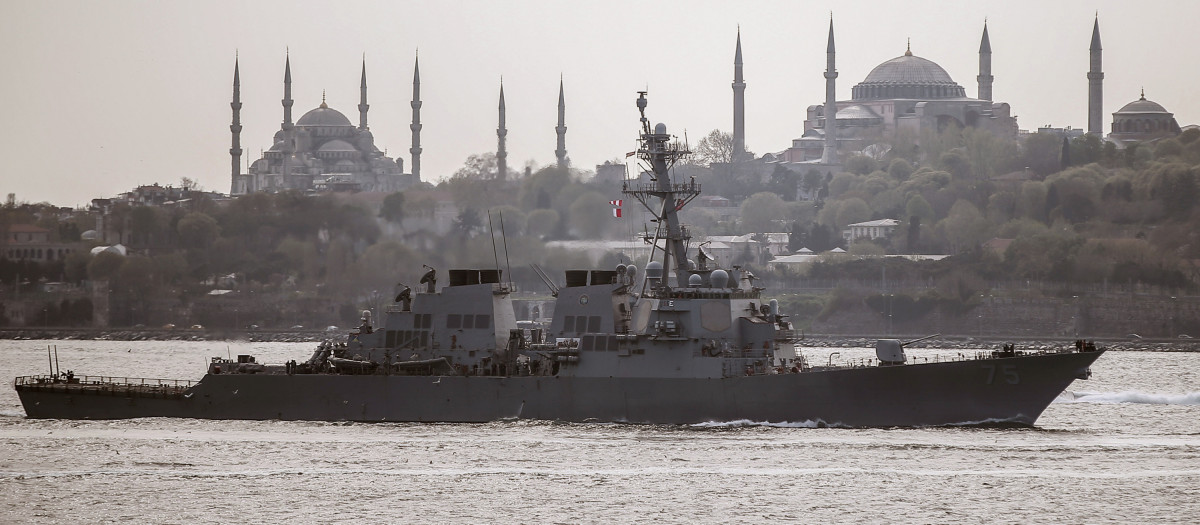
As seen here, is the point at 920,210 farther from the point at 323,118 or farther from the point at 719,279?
the point at 719,279

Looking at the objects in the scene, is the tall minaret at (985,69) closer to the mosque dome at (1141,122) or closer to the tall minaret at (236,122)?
the mosque dome at (1141,122)

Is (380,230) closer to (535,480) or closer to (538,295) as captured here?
(538,295)

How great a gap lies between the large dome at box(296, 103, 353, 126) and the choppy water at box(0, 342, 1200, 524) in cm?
12338

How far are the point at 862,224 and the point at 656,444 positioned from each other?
275ft

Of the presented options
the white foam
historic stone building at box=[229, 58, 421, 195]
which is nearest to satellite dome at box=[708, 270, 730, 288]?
the white foam

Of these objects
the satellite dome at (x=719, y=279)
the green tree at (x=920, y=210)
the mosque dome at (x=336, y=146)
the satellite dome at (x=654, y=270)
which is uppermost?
the mosque dome at (x=336, y=146)

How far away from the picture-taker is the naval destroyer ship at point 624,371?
37.1 m

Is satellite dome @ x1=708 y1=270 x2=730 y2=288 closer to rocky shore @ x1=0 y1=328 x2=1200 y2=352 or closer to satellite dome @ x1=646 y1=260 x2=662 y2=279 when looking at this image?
satellite dome @ x1=646 y1=260 x2=662 y2=279

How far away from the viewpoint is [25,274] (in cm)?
9144

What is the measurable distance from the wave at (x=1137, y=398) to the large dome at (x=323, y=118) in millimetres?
120413

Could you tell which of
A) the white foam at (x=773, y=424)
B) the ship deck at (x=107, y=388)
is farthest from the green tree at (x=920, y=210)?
the white foam at (x=773, y=424)

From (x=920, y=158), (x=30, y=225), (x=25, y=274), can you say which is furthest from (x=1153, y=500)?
(x=920, y=158)

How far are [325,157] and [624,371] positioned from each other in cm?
12438

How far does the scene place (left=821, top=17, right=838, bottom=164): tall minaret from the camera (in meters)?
146
